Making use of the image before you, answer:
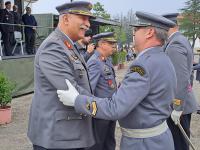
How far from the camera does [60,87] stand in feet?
7.63

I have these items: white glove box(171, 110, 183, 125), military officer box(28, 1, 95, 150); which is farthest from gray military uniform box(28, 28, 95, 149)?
white glove box(171, 110, 183, 125)

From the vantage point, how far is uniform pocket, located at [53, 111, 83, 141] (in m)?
2.38

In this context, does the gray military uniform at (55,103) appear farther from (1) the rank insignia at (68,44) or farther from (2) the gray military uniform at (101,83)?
(2) the gray military uniform at (101,83)

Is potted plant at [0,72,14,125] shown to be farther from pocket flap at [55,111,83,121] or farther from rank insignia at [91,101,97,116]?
rank insignia at [91,101,97,116]

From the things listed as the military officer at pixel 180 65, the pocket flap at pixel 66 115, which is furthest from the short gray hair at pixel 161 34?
the military officer at pixel 180 65

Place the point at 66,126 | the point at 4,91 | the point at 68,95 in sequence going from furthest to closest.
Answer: the point at 4,91, the point at 66,126, the point at 68,95

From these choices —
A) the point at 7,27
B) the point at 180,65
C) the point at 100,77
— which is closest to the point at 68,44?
the point at 180,65

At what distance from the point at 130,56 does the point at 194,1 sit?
39.1 metres

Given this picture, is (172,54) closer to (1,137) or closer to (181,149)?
(181,149)

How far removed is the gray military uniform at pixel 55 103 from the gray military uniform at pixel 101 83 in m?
1.75

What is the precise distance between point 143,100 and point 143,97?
77 mm

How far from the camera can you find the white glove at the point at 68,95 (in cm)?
228

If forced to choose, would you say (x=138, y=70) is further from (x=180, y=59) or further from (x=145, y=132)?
(x=180, y=59)

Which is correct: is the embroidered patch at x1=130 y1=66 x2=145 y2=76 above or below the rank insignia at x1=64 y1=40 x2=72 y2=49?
below
